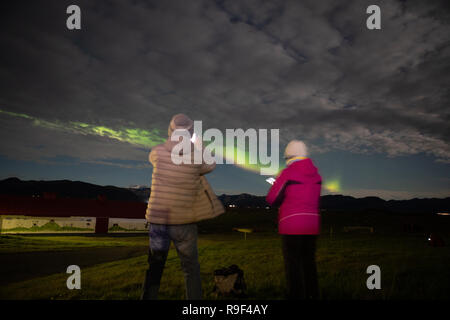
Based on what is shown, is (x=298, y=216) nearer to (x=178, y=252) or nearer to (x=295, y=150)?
(x=295, y=150)

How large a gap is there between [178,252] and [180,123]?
1.59 metres

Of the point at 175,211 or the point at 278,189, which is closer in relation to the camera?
the point at 175,211

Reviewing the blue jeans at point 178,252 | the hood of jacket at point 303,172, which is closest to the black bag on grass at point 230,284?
the blue jeans at point 178,252

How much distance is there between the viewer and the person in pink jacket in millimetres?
3607

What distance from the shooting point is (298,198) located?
365cm

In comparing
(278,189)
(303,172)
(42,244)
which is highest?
(303,172)

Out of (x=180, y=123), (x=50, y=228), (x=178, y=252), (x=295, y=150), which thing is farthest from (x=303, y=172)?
(x=50, y=228)

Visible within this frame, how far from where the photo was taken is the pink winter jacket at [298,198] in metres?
3.61

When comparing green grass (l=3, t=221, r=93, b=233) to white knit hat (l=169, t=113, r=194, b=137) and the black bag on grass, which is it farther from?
white knit hat (l=169, t=113, r=194, b=137)

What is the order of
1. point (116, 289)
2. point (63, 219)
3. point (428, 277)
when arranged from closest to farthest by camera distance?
1. point (116, 289)
2. point (428, 277)
3. point (63, 219)
